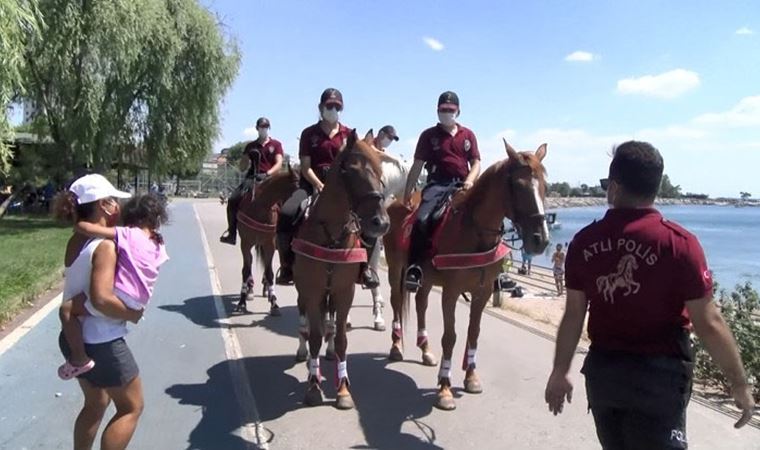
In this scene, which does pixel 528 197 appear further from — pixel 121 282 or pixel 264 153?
pixel 264 153

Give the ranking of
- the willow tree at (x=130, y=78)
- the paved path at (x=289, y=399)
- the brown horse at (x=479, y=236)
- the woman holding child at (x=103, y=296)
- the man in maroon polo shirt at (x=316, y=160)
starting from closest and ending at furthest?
the woman holding child at (x=103, y=296)
the paved path at (x=289, y=399)
the brown horse at (x=479, y=236)
the man in maroon polo shirt at (x=316, y=160)
the willow tree at (x=130, y=78)

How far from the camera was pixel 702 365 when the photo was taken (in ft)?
25.2

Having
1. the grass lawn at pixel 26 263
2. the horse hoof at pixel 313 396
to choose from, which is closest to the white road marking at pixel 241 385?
the horse hoof at pixel 313 396

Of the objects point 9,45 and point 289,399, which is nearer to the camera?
point 289,399

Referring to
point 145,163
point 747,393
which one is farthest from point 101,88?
point 747,393

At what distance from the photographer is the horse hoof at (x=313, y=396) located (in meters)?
5.98

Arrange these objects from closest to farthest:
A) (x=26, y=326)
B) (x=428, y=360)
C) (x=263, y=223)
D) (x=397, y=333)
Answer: (x=428, y=360)
(x=397, y=333)
(x=26, y=326)
(x=263, y=223)

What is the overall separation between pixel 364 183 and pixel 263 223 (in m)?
4.92

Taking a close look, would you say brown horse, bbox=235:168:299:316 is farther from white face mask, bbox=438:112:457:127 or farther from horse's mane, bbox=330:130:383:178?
horse's mane, bbox=330:130:383:178

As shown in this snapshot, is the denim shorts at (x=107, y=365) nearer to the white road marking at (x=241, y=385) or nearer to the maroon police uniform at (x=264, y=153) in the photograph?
the white road marking at (x=241, y=385)

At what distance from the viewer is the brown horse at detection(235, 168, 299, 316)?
32.9 feet

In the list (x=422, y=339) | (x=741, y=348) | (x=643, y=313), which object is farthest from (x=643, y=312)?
(x=741, y=348)

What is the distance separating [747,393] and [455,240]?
3.56 meters

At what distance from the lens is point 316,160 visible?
7246 mm
